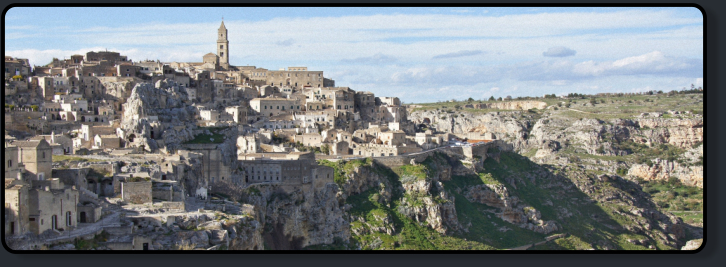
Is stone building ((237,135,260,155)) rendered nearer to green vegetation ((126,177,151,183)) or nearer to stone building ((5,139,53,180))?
green vegetation ((126,177,151,183))

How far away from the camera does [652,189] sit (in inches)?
2283

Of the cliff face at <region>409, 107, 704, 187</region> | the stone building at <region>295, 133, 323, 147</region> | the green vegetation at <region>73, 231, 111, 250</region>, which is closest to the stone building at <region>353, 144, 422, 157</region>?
the stone building at <region>295, 133, 323, 147</region>

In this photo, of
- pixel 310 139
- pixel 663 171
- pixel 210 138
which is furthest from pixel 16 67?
pixel 663 171

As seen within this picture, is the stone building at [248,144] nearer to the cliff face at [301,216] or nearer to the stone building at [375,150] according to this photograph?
the cliff face at [301,216]

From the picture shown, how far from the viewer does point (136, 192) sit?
75.9 feet

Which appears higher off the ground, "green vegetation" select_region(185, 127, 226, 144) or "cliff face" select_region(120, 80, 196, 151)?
"cliff face" select_region(120, 80, 196, 151)

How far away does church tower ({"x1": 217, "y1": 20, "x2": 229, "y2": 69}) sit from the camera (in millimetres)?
58375

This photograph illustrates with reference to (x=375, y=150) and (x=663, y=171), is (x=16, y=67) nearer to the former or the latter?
(x=375, y=150)

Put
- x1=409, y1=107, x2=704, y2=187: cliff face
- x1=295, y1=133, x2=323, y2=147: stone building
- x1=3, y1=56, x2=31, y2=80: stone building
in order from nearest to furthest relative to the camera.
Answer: x1=3, y1=56, x2=31, y2=80: stone building
x1=295, y1=133, x2=323, y2=147: stone building
x1=409, y1=107, x2=704, y2=187: cliff face

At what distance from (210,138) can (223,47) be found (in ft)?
86.4

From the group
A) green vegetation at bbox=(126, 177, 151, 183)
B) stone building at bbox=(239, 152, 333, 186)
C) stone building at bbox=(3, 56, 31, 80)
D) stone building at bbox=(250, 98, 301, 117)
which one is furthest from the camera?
stone building at bbox=(250, 98, 301, 117)

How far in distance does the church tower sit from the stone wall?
35758 millimetres

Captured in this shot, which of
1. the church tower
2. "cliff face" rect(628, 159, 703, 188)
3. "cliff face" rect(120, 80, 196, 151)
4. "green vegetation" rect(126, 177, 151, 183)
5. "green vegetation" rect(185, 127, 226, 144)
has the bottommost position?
"cliff face" rect(628, 159, 703, 188)

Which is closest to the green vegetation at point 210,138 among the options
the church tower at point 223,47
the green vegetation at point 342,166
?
the green vegetation at point 342,166
